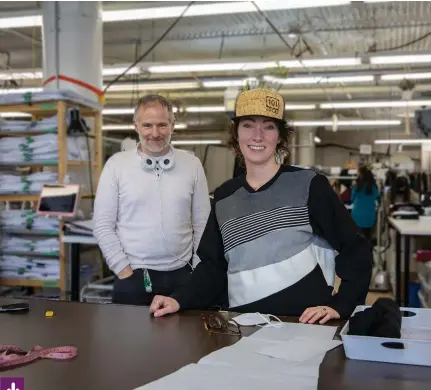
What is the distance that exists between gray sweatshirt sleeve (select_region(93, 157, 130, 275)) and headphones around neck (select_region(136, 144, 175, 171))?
6.2 inches

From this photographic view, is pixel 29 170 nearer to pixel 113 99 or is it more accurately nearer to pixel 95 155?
pixel 95 155

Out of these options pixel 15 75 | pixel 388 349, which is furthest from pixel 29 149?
pixel 15 75

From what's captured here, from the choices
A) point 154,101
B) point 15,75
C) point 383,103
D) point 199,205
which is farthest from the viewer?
point 383,103

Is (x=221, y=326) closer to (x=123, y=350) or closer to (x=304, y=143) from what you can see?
(x=123, y=350)

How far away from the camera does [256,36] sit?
28.2 ft

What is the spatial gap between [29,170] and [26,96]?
696mm

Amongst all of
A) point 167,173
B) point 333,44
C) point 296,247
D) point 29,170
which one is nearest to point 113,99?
point 333,44

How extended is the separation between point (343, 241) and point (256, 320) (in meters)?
0.39

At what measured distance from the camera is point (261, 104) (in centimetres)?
178

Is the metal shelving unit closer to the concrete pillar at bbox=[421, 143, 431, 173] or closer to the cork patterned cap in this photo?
the cork patterned cap

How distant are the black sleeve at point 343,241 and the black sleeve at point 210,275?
1.14 ft

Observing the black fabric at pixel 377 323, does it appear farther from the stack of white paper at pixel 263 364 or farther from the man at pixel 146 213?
the man at pixel 146 213

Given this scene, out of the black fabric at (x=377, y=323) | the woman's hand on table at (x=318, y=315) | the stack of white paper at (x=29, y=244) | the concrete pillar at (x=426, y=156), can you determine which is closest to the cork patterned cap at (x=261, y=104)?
the woman's hand on table at (x=318, y=315)

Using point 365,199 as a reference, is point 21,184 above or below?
above
